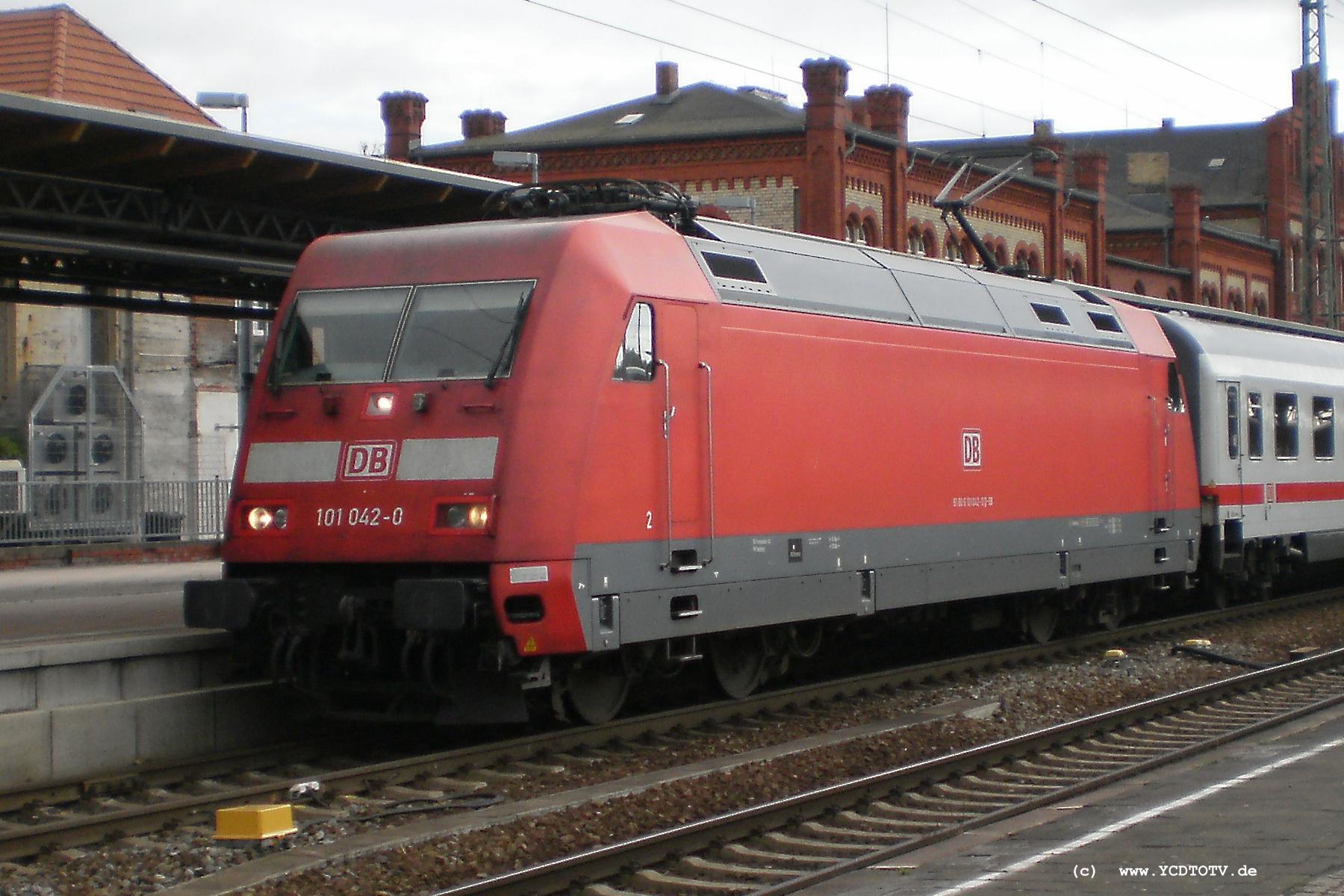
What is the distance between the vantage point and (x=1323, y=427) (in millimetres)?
22453

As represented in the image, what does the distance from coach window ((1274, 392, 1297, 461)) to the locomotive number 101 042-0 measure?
13489mm

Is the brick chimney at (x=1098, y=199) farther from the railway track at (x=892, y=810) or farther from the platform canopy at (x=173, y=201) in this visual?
the railway track at (x=892, y=810)

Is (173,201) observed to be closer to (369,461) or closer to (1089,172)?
(369,461)

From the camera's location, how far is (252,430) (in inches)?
462

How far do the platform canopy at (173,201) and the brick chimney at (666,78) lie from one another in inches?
1021

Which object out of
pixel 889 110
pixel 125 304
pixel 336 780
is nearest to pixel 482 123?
pixel 889 110

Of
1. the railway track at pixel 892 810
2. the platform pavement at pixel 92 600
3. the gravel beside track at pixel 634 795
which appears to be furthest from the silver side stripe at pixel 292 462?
the railway track at pixel 892 810

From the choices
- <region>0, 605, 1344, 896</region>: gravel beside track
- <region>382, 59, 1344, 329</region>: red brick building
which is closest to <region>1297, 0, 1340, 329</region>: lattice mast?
<region>382, 59, 1344, 329</region>: red brick building

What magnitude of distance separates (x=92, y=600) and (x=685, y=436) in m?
10.0

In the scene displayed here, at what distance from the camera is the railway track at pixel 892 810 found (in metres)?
7.88

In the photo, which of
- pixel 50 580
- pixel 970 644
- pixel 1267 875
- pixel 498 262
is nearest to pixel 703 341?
pixel 498 262

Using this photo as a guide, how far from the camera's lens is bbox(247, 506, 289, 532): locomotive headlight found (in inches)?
449

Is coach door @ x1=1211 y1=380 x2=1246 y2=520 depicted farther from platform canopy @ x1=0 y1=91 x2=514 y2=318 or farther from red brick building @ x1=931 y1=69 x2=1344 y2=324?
red brick building @ x1=931 y1=69 x2=1344 y2=324

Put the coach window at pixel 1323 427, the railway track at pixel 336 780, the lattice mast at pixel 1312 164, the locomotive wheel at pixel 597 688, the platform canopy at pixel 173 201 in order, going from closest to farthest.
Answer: the railway track at pixel 336 780 → the locomotive wheel at pixel 597 688 → the platform canopy at pixel 173 201 → the coach window at pixel 1323 427 → the lattice mast at pixel 1312 164
